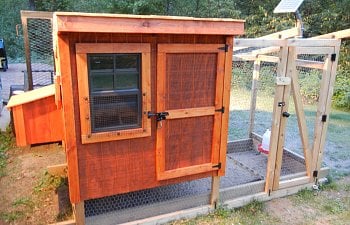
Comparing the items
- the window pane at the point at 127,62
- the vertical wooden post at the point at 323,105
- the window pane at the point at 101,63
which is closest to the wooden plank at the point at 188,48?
the window pane at the point at 127,62

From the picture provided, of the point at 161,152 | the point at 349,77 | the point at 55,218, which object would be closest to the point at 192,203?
the point at 161,152

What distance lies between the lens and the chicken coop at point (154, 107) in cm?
226

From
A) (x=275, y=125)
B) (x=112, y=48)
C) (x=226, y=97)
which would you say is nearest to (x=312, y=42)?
(x=275, y=125)

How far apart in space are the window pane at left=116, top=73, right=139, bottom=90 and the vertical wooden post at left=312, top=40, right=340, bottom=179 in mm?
2311

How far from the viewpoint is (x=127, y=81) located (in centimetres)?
242

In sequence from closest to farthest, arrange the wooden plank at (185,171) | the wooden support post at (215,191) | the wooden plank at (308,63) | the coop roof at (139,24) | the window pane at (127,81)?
the coop roof at (139,24), the window pane at (127,81), the wooden plank at (185,171), the wooden support post at (215,191), the wooden plank at (308,63)

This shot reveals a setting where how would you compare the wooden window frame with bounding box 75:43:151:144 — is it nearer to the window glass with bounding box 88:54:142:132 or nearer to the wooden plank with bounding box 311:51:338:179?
the window glass with bounding box 88:54:142:132

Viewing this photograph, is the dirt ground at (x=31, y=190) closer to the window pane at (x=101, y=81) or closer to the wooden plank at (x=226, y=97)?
the window pane at (x=101, y=81)

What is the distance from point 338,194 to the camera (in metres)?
3.72

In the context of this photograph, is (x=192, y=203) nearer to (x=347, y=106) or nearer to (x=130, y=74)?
(x=130, y=74)

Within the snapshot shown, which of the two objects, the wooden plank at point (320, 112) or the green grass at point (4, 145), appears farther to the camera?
the green grass at point (4, 145)

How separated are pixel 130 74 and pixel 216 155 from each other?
1.21 m

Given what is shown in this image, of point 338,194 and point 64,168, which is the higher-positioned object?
point 64,168

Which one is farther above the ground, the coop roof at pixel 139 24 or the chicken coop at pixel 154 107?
the coop roof at pixel 139 24
